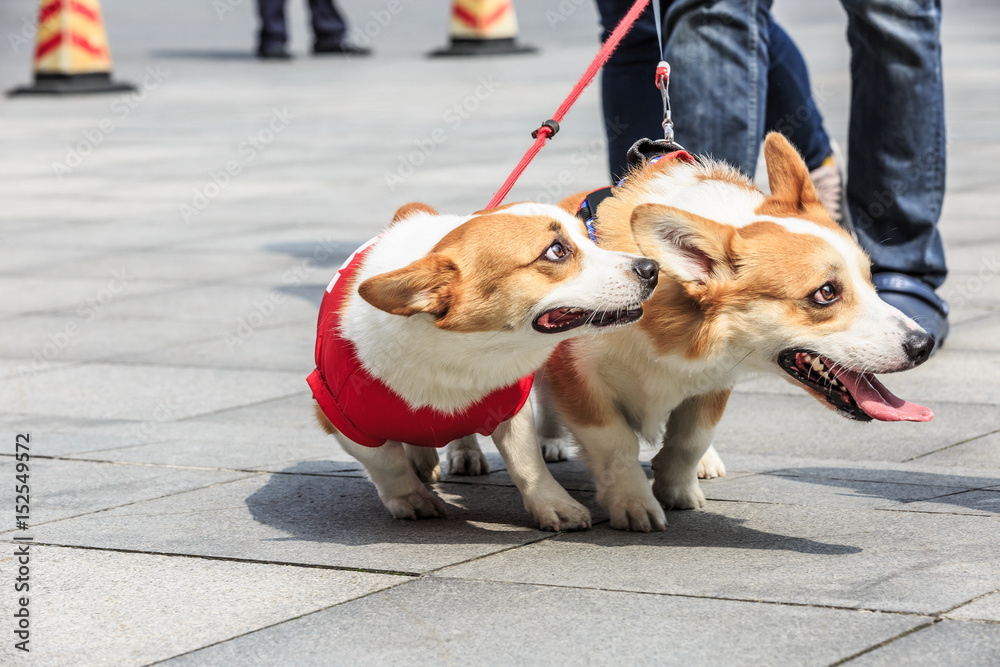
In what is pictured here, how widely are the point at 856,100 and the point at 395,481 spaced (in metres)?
2.46

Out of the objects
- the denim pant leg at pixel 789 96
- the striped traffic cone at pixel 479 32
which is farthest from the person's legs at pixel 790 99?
the striped traffic cone at pixel 479 32

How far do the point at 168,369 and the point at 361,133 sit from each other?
6873mm

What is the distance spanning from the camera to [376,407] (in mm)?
3043

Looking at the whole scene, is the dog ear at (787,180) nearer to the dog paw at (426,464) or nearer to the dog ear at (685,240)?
the dog ear at (685,240)

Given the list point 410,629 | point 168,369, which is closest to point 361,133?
point 168,369

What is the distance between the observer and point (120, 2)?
29.2 meters

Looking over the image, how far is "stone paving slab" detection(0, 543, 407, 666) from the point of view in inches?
94.7

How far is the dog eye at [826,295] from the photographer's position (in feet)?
9.44

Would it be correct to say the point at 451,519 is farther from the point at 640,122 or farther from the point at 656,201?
the point at 640,122

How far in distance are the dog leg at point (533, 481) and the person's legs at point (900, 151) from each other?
1.83m

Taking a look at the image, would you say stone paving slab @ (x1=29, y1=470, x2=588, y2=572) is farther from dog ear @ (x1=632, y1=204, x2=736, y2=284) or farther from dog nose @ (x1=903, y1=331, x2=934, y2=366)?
dog nose @ (x1=903, y1=331, x2=934, y2=366)

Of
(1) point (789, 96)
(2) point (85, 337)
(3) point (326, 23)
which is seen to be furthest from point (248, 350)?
(3) point (326, 23)

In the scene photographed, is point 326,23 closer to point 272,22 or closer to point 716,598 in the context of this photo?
point 272,22

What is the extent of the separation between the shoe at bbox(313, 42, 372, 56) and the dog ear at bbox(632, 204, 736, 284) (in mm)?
16427
